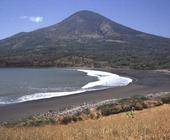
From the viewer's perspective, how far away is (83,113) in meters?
26.4

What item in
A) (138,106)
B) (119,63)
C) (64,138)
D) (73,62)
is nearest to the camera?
(64,138)

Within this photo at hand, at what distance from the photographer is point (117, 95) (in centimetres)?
4491

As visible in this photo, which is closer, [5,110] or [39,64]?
[5,110]

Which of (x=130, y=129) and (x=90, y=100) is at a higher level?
(x=130, y=129)

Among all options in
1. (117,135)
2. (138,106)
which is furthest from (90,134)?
(138,106)

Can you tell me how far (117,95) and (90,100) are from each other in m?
6.22

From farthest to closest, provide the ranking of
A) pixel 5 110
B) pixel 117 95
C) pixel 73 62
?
pixel 73 62
pixel 117 95
pixel 5 110

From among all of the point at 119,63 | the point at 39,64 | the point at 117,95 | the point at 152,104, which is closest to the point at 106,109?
the point at 152,104

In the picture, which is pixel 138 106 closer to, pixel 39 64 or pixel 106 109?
pixel 106 109

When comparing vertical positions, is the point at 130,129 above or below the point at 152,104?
above

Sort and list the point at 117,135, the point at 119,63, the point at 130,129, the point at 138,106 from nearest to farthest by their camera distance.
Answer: the point at 117,135 → the point at 130,129 → the point at 138,106 → the point at 119,63

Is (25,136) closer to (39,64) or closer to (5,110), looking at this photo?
(5,110)

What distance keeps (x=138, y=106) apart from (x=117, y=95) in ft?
55.1

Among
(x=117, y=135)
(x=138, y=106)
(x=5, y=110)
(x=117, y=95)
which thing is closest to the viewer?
(x=117, y=135)
